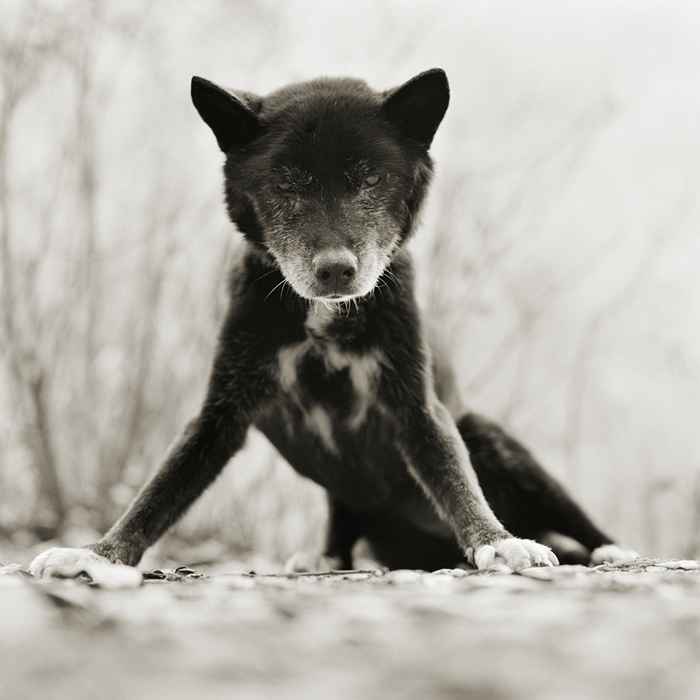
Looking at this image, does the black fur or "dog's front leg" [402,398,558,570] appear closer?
"dog's front leg" [402,398,558,570]

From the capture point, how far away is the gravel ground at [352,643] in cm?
115

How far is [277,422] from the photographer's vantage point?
10.9 feet

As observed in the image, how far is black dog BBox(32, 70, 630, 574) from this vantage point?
9.48ft

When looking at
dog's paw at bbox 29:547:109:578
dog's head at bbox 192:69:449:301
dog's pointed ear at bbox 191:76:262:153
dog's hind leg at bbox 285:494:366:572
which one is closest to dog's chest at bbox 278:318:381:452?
dog's head at bbox 192:69:449:301

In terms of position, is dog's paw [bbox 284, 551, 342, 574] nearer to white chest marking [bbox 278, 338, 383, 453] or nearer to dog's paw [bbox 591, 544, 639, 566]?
white chest marking [bbox 278, 338, 383, 453]

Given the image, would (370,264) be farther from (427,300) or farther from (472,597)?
(427,300)

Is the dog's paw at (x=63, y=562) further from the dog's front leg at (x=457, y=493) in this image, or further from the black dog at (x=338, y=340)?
the dog's front leg at (x=457, y=493)

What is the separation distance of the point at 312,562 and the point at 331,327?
1034 millimetres

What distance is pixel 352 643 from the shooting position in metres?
1.34

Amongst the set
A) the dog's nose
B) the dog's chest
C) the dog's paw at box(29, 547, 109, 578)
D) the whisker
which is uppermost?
the dog's nose

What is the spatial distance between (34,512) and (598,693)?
4748 millimetres

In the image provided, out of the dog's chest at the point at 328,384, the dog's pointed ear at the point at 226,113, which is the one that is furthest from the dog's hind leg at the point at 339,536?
the dog's pointed ear at the point at 226,113

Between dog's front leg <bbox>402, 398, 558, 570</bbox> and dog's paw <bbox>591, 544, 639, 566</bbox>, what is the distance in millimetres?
658

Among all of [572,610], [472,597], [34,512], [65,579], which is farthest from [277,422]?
[34,512]
